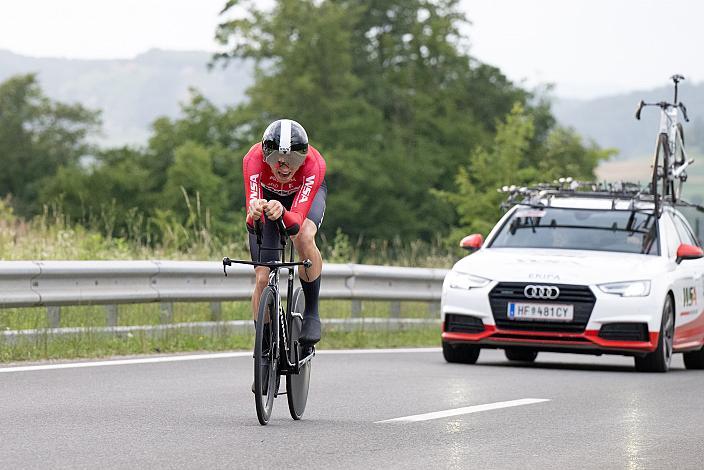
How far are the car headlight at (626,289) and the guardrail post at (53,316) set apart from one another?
15.3 ft

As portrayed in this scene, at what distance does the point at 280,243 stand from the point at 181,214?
7676cm

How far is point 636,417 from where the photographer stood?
9.46 m

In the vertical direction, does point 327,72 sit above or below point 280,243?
above

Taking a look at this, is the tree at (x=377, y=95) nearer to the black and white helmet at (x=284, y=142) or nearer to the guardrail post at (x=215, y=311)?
the guardrail post at (x=215, y=311)

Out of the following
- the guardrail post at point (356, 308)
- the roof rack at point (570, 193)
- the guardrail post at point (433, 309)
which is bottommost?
the guardrail post at point (433, 309)

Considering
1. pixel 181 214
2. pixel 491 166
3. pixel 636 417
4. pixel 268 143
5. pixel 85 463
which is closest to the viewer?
pixel 85 463

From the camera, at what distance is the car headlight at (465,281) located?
1379 centimetres

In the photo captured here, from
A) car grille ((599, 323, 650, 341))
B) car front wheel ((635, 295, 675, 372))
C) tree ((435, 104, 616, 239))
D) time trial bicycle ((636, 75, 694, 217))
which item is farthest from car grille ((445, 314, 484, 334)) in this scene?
tree ((435, 104, 616, 239))

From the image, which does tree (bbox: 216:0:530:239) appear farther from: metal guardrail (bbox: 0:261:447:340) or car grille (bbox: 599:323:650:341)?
car grille (bbox: 599:323:650:341)

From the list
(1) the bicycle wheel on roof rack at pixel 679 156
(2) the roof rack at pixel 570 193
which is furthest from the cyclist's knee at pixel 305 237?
(1) the bicycle wheel on roof rack at pixel 679 156

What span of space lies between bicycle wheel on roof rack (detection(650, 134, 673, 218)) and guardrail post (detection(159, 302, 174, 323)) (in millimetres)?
4763

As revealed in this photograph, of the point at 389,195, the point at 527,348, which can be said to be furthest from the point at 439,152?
the point at 527,348

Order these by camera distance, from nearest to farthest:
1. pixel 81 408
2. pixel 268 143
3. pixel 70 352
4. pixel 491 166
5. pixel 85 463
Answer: pixel 85 463
pixel 268 143
pixel 81 408
pixel 70 352
pixel 491 166

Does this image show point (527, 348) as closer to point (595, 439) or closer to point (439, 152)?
point (595, 439)
